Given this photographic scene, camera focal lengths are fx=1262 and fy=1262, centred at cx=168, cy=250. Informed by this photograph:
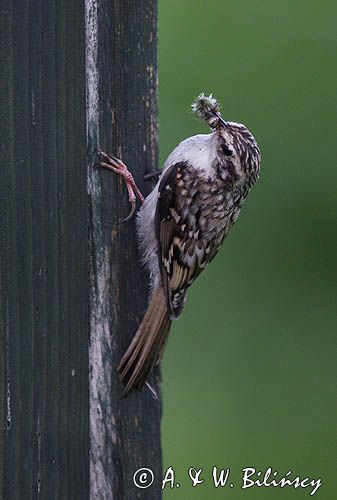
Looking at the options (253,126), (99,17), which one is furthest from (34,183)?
(253,126)

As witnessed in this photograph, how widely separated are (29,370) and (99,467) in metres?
0.38

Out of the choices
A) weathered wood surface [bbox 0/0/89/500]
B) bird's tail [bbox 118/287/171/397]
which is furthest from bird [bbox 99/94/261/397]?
weathered wood surface [bbox 0/0/89/500]

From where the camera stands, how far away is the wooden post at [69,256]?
2.65m

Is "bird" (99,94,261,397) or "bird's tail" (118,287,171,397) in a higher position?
"bird" (99,94,261,397)

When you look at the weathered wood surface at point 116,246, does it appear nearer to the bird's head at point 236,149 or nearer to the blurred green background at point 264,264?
the bird's head at point 236,149

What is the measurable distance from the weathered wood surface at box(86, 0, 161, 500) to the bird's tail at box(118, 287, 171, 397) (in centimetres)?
2

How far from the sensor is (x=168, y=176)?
3744 mm

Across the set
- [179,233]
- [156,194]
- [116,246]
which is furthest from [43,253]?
[179,233]

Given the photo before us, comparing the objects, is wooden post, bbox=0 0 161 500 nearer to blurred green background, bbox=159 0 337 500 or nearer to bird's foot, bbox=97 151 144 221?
bird's foot, bbox=97 151 144 221

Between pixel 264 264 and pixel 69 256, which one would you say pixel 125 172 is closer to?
pixel 69 256

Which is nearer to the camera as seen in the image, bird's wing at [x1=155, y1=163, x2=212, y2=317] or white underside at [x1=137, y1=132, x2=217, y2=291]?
white underside at [x1=137, y1=132, x2=217, y2=291]

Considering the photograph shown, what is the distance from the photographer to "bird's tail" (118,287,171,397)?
3037 mm

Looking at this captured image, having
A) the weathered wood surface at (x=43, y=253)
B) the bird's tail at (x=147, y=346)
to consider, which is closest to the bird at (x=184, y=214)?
the bird's tail at (x=147, y=346)

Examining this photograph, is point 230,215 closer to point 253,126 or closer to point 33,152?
point 253,126
